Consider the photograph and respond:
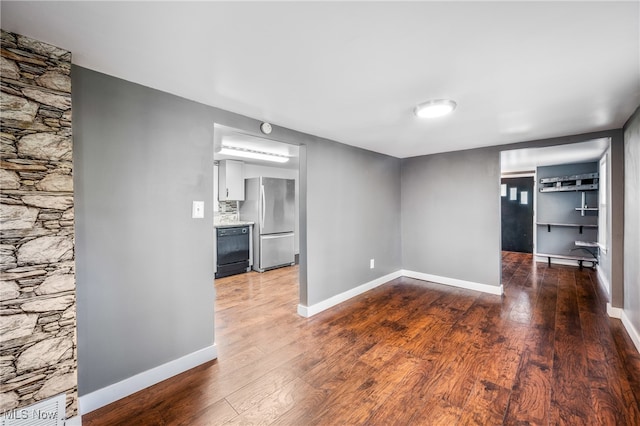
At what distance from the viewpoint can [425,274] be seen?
473 cm

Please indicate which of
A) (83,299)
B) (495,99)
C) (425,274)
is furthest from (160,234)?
(425,274)

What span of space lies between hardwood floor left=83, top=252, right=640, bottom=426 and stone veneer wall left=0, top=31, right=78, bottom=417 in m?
0.53

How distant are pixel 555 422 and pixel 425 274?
122 inches

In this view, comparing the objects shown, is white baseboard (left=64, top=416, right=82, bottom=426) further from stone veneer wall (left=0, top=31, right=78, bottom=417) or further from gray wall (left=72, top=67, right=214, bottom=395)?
gray wall (left=72, top=67, right=214, bottom=395)

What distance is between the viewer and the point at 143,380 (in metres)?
1.98

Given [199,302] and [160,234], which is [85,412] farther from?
[160,234]

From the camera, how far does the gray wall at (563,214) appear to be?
5574mm

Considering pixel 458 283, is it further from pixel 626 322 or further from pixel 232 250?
pixel 232 250

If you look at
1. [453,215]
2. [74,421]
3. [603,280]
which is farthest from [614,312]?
[74,421]

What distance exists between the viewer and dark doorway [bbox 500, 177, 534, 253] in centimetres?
708

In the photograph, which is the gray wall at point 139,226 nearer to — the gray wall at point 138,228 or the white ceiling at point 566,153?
the gray wall at point 138,228

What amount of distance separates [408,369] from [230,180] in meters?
4.40

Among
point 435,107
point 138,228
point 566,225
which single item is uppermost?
point 435,107

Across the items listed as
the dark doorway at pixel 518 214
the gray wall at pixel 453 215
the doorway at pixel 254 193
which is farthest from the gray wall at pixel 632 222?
the dark doorway at pixel 518 214
